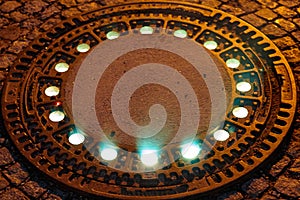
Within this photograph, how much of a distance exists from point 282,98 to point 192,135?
2.58ft

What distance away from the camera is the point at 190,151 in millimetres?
3393

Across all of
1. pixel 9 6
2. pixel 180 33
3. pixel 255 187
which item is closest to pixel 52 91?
pixel 180 33

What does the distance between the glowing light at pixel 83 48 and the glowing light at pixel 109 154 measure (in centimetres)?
112

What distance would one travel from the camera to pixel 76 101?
3799mm

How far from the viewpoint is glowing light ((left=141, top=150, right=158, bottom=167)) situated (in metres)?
3.35

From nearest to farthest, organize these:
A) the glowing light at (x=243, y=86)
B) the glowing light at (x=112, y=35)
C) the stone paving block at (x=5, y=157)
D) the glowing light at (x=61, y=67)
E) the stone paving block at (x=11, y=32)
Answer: the stone paving block at (x=5, y=157) → the glowing light at (x=243, y=86) → the glowing light at (x=61, y=67) → the glowing light at (x=112, y=35) → the stone paving block at (x=11, y=32)

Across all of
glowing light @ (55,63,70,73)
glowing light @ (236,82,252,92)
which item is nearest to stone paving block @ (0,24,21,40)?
glowing light @ (55,63,70,73)

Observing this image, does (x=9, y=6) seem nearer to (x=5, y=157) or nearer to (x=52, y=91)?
(x=52, y=91)

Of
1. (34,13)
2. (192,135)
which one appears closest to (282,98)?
(192,135)

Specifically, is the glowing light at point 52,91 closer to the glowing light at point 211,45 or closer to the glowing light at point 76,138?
the glowing light at point 76,138

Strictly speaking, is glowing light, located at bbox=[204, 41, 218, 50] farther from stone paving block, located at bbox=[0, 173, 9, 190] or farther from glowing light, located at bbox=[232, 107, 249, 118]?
stone paving block, located at bbox=[0, 173, 9, 190]

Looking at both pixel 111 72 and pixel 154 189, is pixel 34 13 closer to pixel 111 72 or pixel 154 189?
pixel 111 72

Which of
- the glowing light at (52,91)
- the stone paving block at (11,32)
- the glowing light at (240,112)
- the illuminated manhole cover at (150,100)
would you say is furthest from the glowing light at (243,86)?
the stone paving block at (11,32)

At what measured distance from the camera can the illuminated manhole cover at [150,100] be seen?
3.31 meters
